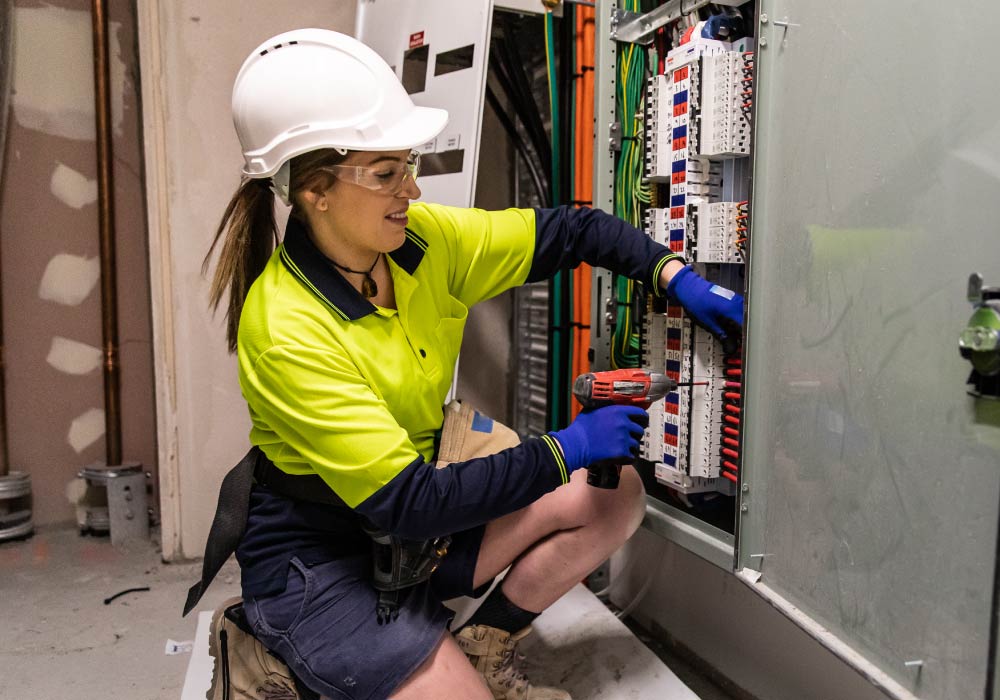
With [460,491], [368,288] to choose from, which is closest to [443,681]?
[460,491]

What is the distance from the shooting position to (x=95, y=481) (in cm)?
245

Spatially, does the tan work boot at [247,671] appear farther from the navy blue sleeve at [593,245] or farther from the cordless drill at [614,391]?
the navy blue sleeve at [593,245]

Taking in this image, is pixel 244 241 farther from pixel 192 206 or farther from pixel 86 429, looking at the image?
pixel 86 429

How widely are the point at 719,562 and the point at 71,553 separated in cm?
198

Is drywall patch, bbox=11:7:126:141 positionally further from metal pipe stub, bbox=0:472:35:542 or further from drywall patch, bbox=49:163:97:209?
metal pipe stub, bbox=0:472:35:542

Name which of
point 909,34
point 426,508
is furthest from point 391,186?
point 909,34

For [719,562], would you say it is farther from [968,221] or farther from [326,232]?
[326,232]

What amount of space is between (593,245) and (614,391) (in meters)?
0.36

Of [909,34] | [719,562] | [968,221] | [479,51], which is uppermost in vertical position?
[479,51]

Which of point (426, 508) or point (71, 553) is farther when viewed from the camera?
point (71, 553)

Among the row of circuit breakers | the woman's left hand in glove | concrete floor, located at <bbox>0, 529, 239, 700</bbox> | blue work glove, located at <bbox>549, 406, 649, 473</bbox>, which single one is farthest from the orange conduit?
concrete floor, located at <bbox>0, 529, 239, 700</bbox>

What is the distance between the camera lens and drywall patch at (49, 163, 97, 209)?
93.5 inches

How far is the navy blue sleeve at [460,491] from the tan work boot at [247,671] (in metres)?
0.34

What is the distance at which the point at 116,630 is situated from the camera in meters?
1.87
